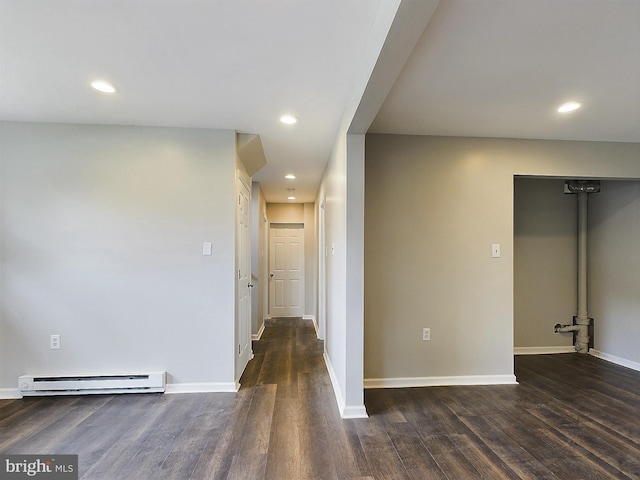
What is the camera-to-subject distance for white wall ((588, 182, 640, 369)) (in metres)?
3.55

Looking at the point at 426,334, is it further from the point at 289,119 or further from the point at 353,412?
the point at 289,119

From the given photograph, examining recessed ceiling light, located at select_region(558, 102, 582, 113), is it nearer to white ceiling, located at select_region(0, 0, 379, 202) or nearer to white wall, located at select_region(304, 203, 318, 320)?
white ceiling, located at select_region(0, 0, 379, 202)

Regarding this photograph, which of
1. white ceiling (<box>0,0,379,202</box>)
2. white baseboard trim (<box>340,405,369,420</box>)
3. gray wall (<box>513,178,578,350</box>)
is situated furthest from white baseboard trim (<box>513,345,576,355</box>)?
white ceiling (<box>0,0,379,202</box>)

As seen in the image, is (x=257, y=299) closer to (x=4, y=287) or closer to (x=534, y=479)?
(x=4, y=287)

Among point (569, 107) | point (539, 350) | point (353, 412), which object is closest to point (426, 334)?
point (353, 412)

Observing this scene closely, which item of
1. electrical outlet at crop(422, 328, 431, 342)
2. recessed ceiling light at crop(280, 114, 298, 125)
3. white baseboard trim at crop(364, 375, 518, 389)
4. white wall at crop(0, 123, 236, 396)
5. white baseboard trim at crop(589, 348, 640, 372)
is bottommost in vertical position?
white baseboard trim at crop(589, 348, 640, 372)

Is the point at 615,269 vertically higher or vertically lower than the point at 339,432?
higher

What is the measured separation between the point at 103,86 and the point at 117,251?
4.48 ft

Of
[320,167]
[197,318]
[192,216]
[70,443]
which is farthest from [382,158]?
[70,443]

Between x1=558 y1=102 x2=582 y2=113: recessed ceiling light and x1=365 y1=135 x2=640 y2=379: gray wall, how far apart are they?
0.62 meters

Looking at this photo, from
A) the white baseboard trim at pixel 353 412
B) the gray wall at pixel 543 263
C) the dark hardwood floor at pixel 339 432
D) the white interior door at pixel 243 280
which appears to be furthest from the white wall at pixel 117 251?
the gray wall at pixel 543 263

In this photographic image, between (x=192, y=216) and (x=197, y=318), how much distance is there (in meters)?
0.93

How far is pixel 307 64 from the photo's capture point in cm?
195

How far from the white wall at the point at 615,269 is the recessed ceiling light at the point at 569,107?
1.95m
